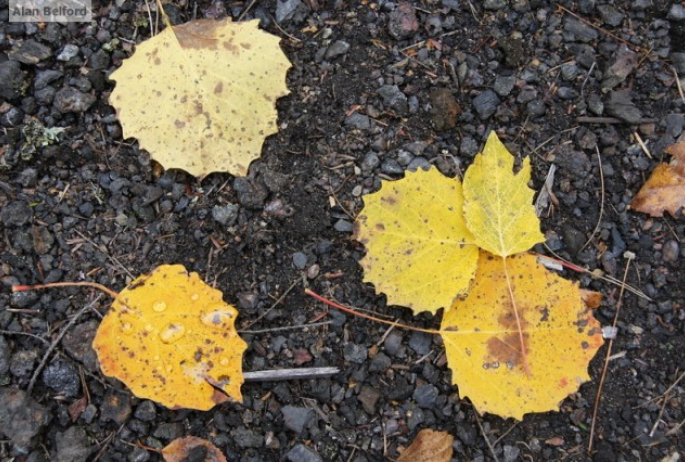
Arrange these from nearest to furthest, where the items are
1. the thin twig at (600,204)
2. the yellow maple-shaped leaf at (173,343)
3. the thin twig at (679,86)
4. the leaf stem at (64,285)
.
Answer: the yellow maple-shaped leaf at (173,343), the leaf stem at (64,285), the thin twig at (600,204), the thin twig at (679,86)

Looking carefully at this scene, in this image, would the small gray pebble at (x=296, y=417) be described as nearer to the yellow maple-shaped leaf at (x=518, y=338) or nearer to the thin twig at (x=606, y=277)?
the yellow maple-shaped leaf at (x=518, y=338)

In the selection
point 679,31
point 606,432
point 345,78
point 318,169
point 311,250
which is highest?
point 679,31

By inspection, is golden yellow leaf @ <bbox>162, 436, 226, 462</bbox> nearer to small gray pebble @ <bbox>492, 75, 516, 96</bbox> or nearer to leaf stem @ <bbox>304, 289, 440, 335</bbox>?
leaf stem @ <bbox>304, 289, 440, 335</bbox>

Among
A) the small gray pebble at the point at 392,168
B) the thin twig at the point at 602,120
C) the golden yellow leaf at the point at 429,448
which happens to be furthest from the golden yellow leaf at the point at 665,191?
the golden yellow leaf at the point at 429,448

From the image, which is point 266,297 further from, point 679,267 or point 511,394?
point 679,267

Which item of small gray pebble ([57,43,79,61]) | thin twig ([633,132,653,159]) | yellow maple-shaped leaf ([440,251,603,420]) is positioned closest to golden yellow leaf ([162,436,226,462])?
yellow maple-shaped leaf ([440,251,603,420])

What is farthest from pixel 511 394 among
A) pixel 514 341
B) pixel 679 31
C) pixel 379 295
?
pixel 679 31

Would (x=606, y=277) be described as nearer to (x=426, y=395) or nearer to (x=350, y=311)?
(x=426, y=395)
